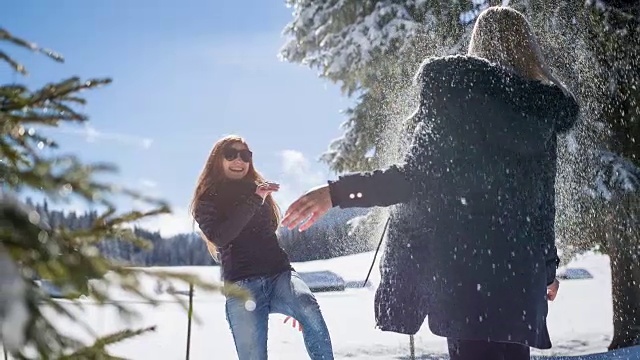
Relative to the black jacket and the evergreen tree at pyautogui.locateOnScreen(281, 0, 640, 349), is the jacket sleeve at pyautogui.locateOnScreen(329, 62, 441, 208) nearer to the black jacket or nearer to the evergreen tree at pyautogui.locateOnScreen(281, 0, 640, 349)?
the black jacket

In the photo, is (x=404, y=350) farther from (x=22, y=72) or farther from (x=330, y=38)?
(x=22, y=72)

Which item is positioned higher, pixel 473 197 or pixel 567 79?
pixel 567 79

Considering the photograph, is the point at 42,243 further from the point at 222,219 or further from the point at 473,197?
the point at 222,219

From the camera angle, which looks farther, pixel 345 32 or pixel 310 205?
pixel 345 32

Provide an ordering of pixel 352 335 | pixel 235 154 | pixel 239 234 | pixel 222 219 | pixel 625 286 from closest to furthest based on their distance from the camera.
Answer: pixel 222 219, pixel 239 234, pixel 235 154, pixel 625 286, pixel 352 335

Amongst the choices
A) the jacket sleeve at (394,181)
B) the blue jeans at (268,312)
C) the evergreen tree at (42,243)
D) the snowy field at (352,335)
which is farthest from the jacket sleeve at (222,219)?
the evergreen tree at (42,243)

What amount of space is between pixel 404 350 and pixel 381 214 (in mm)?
2432

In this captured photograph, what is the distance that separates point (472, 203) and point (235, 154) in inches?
97.7

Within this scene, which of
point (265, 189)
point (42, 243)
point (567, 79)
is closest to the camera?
point (42, 243)

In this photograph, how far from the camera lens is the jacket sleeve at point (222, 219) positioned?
4.11 metres

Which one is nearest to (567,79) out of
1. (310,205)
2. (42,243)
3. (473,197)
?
(473,197)

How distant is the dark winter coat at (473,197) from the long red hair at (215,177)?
2114mm

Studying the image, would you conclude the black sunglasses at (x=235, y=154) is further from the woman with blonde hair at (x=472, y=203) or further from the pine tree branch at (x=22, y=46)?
the pine tree branch at (x=22, y=46)

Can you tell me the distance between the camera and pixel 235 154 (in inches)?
179
